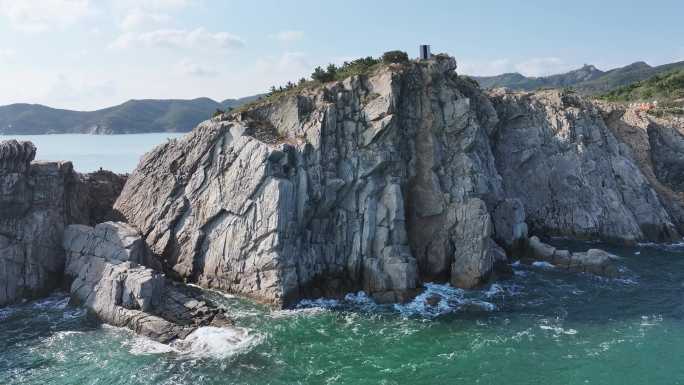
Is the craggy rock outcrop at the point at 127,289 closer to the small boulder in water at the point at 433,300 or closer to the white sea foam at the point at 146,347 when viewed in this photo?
the white sea foam at the point at 146,347

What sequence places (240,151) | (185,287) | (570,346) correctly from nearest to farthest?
(570,346), (185,287), (240,151)

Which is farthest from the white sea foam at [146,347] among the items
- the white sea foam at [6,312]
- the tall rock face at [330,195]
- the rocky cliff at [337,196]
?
the white sea foam at [6,312]

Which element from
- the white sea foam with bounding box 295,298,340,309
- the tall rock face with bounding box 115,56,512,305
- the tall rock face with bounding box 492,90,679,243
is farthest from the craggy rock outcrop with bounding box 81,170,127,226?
the tall rock face with bounding box 492,90,679,243

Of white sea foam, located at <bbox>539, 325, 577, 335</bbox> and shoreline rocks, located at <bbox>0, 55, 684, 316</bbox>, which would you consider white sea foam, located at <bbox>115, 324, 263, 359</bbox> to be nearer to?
shoreline rocks, located at <bbox>0, 55, 684, 316</bbox>

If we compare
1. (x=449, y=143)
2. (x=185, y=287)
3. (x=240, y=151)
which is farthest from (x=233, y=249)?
(x=449, y=143)

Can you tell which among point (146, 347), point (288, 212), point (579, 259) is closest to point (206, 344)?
point (146, 347)

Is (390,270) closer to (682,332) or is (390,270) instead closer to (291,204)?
(291,204)
